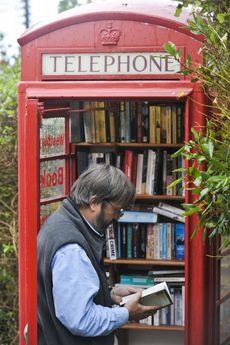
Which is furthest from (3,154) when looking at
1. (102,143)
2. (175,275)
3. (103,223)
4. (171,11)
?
(103,223)

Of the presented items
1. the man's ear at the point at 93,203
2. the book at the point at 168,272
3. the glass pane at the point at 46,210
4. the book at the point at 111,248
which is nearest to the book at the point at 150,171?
the book at the point at 111,248

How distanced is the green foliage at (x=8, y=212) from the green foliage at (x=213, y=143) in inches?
117

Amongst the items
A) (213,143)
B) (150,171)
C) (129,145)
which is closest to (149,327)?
(150,171)

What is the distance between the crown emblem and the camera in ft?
16.5

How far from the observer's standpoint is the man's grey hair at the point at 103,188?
4.18 meters

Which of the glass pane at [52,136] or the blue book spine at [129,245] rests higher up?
the glass pane at [52,136]

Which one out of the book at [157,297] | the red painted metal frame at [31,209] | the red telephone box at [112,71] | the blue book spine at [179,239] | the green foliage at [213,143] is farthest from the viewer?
the blue book spine at [179,239]

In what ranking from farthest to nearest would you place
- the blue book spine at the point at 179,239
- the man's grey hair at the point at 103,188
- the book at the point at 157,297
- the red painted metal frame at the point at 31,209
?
the blue book spine at the point at 179,239
the book at the point at 157,297
the red painted metal frame at the point at 31,209
the man's grey hair at the point at 103,188

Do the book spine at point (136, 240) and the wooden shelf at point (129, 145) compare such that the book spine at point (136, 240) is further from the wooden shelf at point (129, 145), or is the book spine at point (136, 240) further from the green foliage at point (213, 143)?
the green foliage at point (213, 143)

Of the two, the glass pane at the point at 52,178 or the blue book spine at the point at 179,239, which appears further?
the blue book spine at the point at 179,239

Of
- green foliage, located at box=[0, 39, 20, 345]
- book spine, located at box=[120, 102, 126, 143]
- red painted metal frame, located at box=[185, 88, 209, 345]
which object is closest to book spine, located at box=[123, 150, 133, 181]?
book spine, located at box=[120, 102, 126, 143]

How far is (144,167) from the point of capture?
5.91 meters

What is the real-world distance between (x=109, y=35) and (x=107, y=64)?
0.19m

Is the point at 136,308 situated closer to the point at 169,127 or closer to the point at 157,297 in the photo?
the point at 157,297
